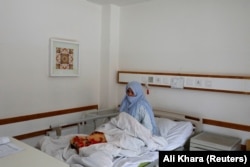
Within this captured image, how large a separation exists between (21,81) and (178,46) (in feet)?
6.36

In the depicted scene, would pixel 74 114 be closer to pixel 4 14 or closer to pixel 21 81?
pixel 21 81

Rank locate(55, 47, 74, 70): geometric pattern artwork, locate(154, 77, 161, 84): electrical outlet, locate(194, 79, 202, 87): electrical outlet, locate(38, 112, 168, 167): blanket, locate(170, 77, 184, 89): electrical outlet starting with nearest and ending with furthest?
locate(38, 112, 168, 167): blanket → locate(194, 79, 202, 87): electrical outlet → locate(170, 77, 184, 89): electrical outlet → locate(55, 47, 74, 70): geometric pattern artwork → locate(154, 77, 161, 84): electrical outlet

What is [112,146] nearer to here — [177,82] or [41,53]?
[177,82]

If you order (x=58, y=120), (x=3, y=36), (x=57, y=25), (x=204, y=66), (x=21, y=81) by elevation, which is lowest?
(x=58, y=120)

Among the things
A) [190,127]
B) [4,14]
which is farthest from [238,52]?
[4,14]

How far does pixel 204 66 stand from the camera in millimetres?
2537

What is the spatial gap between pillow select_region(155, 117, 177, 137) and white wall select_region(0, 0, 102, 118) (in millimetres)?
1204

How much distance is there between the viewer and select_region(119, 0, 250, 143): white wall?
7.52 feet

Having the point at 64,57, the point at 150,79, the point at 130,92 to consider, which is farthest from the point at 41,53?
the point at 150,79

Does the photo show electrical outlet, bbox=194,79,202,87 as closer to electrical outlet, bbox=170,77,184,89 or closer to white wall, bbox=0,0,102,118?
electrical outlet, bbox=170,77,184,89

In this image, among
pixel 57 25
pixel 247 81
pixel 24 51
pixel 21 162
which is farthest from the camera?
pixel 57 25

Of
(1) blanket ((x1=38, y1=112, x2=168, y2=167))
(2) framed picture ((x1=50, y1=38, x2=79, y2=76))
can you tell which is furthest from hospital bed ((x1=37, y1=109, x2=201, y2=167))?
(2) framed picture ((x1=50, y1=38, x2=79, y2=76))

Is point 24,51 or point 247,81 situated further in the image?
point 24,51

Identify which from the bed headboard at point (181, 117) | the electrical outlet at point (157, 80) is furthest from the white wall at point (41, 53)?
the bed headboard at point (181, 117)
